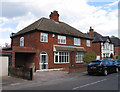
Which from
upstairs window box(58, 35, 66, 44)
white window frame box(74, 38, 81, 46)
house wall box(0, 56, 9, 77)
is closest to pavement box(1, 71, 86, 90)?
house wall box(0, 56, 9, 77)

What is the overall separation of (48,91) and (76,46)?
59.6ft

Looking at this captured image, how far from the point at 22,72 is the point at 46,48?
7.85 metres

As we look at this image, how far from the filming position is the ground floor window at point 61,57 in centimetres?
2165

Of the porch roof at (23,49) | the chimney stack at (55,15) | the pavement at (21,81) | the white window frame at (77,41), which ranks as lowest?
the pavement at (21,81)

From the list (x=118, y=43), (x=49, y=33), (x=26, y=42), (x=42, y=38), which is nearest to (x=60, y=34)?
(x=49, y=33)

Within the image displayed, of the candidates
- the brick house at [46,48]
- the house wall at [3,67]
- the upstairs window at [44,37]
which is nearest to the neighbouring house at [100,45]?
the brick house at [46,48]

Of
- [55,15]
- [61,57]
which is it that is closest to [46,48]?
[61,57]

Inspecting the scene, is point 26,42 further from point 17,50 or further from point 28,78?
point 28,78

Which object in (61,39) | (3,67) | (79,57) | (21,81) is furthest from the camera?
(79,57)

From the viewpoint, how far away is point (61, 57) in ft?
73.1

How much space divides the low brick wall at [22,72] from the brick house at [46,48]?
9.24 ft

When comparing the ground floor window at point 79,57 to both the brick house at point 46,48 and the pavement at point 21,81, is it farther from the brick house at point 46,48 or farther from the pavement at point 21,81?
the pavement at point 21,81

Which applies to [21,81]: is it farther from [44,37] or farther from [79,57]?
[79,57]

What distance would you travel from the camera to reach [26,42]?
2167 cm
